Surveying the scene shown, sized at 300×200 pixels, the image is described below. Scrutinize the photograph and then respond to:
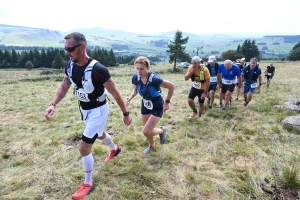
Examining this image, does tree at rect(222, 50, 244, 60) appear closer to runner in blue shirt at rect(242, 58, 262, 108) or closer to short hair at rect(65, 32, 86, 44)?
runner in blue shirt at rect(242, 58, 262, 108)

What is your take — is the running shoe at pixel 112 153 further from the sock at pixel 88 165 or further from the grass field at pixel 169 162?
the sock at pixel 88 165

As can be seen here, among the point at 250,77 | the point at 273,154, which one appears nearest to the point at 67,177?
the point at 273,154

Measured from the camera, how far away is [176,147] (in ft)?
17.4

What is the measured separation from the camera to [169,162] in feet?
15.1

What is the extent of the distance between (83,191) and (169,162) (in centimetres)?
200

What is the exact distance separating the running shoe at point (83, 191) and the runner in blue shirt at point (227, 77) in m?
6.68

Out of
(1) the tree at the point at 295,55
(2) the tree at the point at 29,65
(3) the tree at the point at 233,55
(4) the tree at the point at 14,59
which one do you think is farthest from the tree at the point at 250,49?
(4) the tree at the point at 14,59

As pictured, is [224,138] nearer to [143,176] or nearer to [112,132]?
[143,176]

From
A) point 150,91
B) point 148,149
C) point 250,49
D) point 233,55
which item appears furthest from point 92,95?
point 233,55

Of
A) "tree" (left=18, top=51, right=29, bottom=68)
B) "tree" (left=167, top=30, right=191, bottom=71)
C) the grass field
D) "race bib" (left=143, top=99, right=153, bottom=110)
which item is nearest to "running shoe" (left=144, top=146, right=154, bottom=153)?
the grass field

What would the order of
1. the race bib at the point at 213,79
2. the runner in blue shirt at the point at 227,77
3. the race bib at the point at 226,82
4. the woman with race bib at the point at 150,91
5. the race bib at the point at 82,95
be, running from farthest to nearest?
the race bib at the point at 213,79
the race bib at the point at 226,82
the runner in blue shirt at the point at 227,77
the woman with race bib at the point at 150,91
the race bib at the point at 82,95

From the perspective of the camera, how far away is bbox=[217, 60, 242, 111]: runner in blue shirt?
26.8 ft

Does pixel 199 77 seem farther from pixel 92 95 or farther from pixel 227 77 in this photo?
pixel 92 95

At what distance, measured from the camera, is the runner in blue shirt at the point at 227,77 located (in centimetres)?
816
